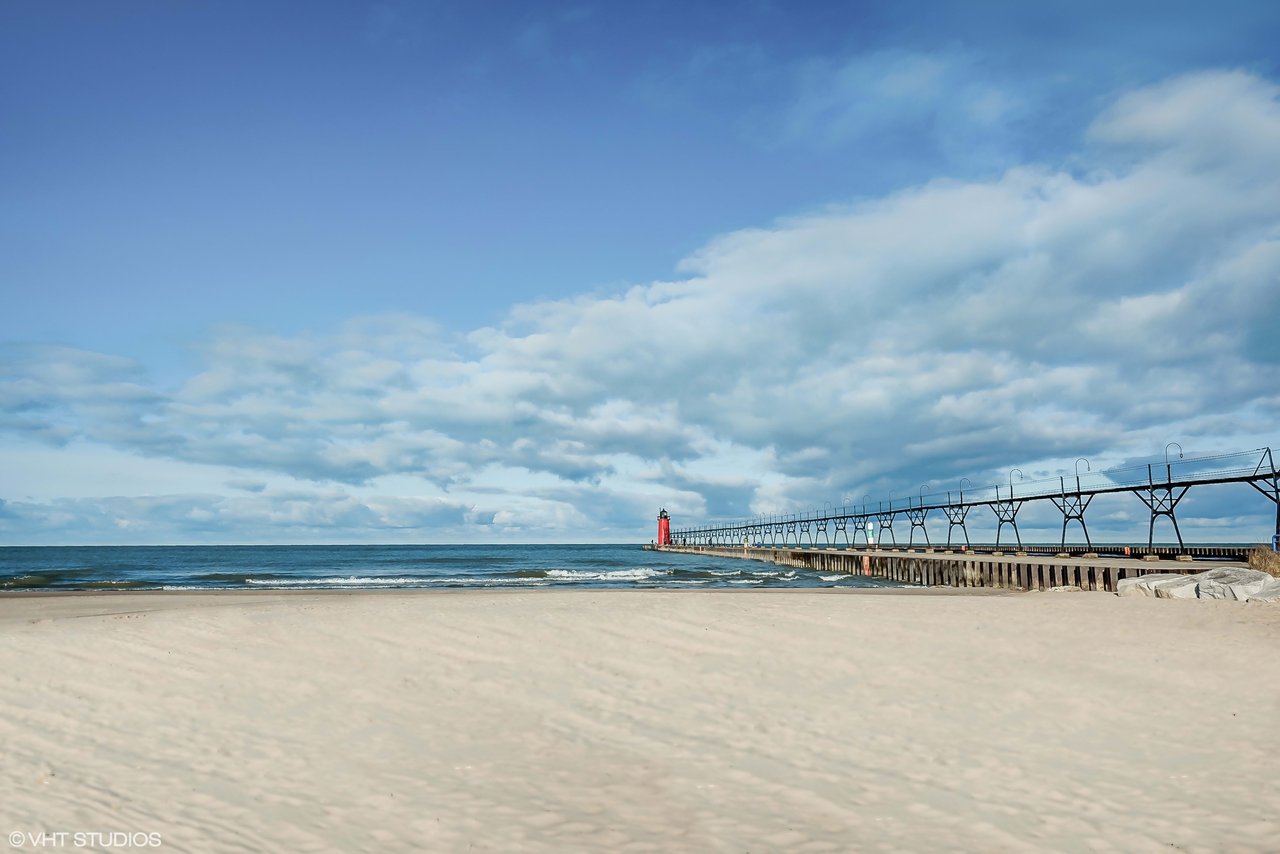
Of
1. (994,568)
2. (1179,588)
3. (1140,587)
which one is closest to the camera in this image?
(1179,588)

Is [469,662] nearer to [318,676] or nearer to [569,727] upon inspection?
[318,676]

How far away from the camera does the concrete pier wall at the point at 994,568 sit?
31.0 m

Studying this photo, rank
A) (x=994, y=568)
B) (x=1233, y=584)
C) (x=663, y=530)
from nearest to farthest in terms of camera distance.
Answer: (x=1233, y=584) < (x=994, y=568) < (x=663, y=530)

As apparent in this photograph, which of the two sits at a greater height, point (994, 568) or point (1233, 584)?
point (1233, 584)

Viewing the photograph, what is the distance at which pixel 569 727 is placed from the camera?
9250 mm

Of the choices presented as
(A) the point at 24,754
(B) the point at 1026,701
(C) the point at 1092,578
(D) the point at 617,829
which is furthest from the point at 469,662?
(C) the point at 1092,578

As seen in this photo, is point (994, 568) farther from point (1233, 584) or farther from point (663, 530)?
point (663, 530)

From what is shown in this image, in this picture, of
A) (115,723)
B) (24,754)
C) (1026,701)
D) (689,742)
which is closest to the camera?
(24,754)

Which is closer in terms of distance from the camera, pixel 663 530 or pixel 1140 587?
pixel 1140 587

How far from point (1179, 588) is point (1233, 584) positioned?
4.61 ft

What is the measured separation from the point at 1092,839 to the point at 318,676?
9506 millimetres

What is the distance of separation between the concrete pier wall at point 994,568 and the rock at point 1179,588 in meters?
5.63

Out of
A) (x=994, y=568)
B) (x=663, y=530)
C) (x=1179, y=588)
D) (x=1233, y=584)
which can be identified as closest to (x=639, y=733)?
(x=1233, y=584)

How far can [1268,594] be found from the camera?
64.2 ft
